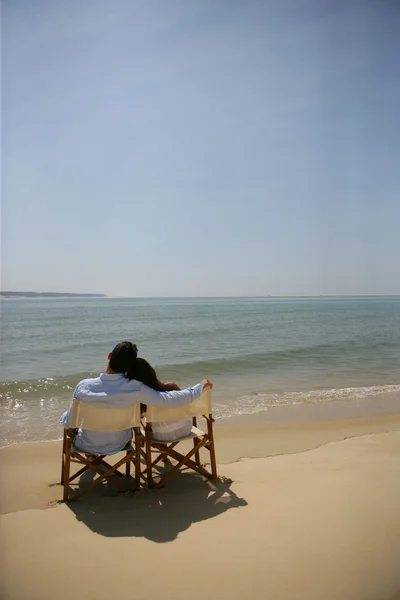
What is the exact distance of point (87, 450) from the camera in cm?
428

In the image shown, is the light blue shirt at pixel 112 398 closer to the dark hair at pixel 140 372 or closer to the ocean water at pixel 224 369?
the dark hair at pixel 140 372

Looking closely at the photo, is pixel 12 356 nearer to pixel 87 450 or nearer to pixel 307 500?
pixel 87 450

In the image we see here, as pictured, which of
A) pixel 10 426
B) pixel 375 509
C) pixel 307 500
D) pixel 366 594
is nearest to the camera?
pixel 366 594

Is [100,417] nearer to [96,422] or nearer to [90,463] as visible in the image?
[96,422]

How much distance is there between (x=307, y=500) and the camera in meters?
4.10

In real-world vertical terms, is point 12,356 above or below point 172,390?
below

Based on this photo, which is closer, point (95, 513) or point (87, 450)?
point (95, 513)

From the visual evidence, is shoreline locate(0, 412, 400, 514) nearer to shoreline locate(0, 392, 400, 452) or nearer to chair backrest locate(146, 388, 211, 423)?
shoreline locate(0, 392, 400, 452)

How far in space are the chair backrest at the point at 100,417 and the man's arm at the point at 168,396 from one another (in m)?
0.11

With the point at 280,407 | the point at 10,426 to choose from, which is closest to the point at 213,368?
the point at 280,407

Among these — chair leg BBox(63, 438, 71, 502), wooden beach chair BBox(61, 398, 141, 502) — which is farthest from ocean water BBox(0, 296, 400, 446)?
wooden beach chair BBox(61, 398, 141, 502)

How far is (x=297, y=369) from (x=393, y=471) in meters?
9.07

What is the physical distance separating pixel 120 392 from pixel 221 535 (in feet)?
4.86

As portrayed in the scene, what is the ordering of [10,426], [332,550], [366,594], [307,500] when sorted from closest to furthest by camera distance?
[366,594] → [332,550] → [307,500] → [10,426]
